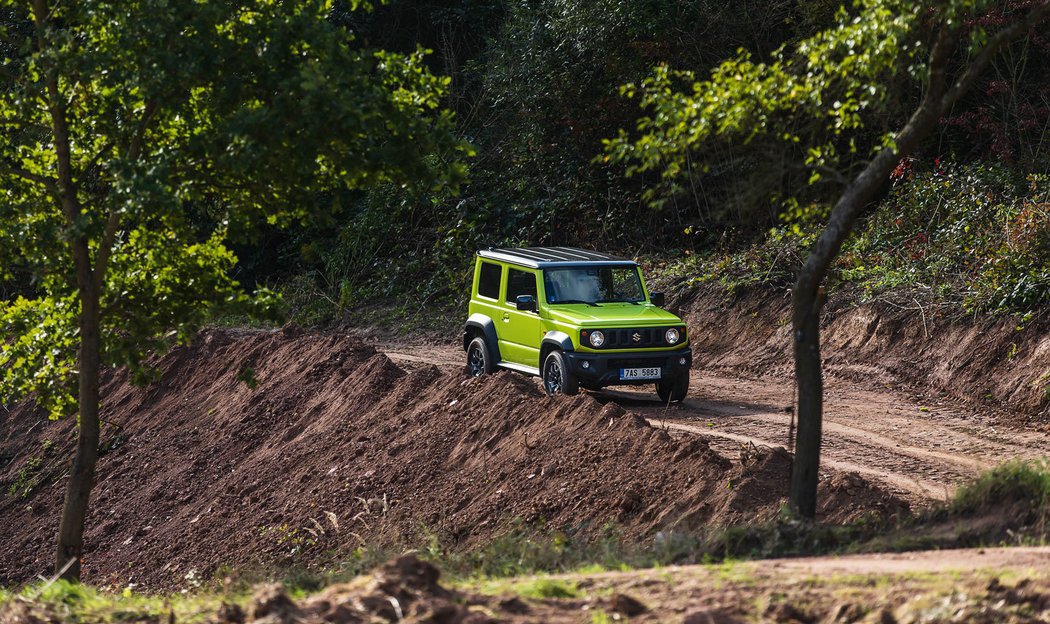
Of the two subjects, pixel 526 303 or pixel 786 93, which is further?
pixel 526 303

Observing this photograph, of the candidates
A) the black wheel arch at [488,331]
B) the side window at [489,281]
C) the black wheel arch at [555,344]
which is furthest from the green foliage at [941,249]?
the black wheel arch at [488,331]

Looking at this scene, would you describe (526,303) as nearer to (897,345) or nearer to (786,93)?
(897,345)

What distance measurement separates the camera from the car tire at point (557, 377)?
13742 mm

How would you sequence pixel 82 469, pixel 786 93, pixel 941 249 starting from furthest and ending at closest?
pixel 941 249, pixel 82 469, pixel 786 93

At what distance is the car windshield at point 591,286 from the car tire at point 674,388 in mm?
1294

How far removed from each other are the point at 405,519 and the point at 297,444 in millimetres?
3987

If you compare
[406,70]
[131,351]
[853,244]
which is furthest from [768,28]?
[131,351]

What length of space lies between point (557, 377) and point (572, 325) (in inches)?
29.2

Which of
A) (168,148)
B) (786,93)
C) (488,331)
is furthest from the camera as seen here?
(488,331)

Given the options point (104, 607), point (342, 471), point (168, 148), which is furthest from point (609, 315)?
point (104, 607)

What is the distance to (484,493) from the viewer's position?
1137 centimetres

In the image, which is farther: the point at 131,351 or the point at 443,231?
the point at 443,231

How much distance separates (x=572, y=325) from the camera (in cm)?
1386

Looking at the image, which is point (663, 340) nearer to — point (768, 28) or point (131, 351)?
point (131, 351)
